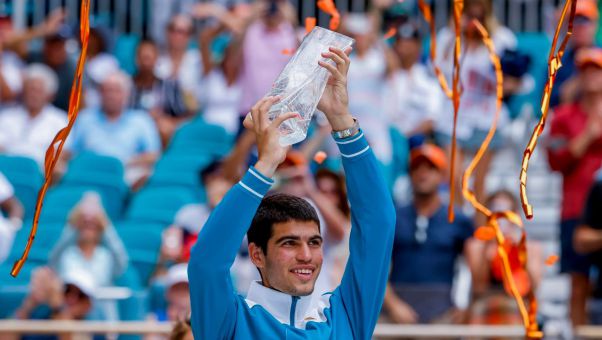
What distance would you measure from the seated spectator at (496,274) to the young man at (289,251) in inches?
117

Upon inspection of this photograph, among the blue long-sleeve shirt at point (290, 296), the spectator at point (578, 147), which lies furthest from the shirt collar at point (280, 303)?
the spectator at point (578, 147)

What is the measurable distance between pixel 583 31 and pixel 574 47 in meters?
0.20

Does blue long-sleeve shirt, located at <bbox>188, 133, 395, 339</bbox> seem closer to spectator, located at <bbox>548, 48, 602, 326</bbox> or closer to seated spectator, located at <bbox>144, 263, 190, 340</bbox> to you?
seated spectator, located at <bbox>144, 263, 190, 340</bbox>

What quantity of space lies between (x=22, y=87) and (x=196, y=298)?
7.31 m

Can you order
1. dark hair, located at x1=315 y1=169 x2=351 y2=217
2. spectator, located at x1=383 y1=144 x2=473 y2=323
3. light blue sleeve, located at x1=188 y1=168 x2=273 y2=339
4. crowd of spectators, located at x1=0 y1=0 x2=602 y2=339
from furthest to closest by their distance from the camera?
dark hair, located at x1=315 y1=169 x2=351 y2=217 → spectator, located at x1=383 y1=144 x2=473 y2=323 → crowd of spectators, located at x1=0 y1=0 x2=602 y2=339 → light blue sleeve, located at x1=188 y1=168 x2=273 y2=339

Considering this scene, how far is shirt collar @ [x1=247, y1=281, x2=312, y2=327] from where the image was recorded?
4105 mm

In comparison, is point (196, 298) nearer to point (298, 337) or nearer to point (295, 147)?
point (298, 337)

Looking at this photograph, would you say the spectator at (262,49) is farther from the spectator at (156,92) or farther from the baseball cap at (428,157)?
the baseball cap at (428,157)

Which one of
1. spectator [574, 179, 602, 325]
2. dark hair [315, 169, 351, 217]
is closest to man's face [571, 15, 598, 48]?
dark hair [315, 169, 351, 217]

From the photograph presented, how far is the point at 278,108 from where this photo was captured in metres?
4.02

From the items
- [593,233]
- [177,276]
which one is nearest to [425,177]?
[593,233]

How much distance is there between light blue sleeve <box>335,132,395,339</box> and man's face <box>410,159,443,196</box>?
3932mm

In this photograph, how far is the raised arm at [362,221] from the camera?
4156 millimetres

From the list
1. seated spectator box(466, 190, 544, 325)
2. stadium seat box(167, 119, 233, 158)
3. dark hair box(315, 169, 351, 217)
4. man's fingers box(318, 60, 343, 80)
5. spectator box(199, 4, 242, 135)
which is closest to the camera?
man's fingers box(318, 60, 343, 80)
